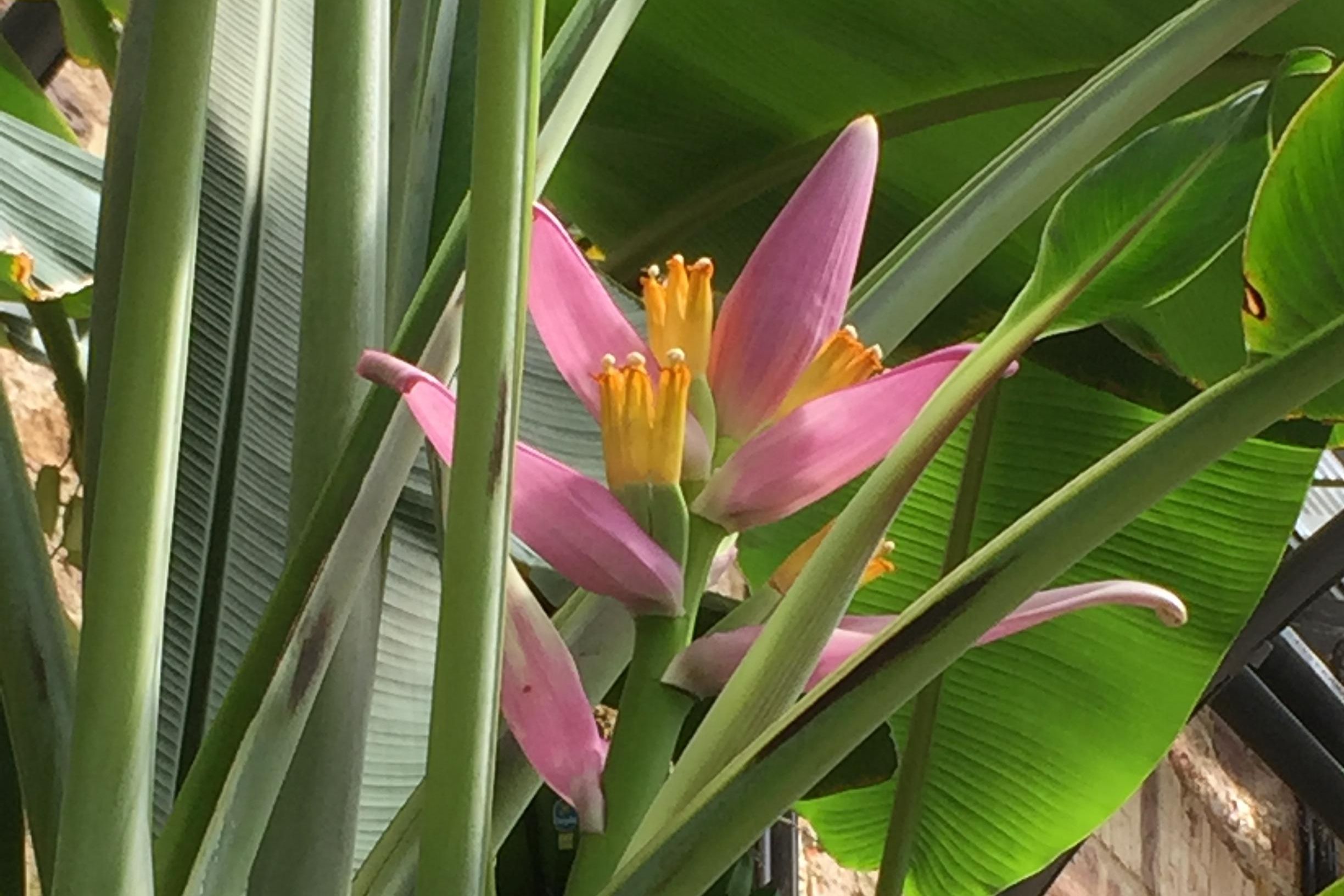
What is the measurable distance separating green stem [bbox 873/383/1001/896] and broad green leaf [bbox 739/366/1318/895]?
0.01 metres

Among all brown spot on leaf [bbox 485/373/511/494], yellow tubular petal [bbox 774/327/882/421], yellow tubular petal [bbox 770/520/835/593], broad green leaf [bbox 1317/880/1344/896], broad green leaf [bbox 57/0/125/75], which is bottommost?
broad green leaf [bbox 1317/880/1344/896]

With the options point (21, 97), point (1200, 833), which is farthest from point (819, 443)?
point (1200, 833)

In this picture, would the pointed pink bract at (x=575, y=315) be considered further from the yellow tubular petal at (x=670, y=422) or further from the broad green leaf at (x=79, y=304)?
the broad green leaf at (x=79, y=304)

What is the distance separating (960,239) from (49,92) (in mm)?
868

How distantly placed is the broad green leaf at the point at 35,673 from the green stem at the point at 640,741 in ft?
0.35

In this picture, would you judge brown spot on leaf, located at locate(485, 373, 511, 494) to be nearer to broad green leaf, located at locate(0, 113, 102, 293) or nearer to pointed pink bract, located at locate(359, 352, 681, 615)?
pointed pink bract, located at locate(359, 352, 681, 615)

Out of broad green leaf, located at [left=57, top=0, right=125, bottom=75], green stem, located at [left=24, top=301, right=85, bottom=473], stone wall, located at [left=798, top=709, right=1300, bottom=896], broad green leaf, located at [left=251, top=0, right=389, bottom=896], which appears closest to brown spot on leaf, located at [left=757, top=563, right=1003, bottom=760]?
broad green leaf, located at [left=251, top=0, right=389, bottom=896]

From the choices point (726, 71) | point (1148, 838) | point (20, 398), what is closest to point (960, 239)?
point (726, 71)

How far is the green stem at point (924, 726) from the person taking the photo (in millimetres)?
556

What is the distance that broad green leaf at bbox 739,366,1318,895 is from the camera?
24.4 inches

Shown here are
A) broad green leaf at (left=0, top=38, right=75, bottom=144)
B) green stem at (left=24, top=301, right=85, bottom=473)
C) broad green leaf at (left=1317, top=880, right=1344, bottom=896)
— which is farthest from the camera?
broad green leaf at (left=0, top=38, right=75, bottom=144)

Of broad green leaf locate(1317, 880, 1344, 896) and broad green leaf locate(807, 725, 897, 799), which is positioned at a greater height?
broad green leaf locate(807, 725, 897, 799)

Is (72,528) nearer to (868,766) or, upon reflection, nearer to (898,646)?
(868,766)

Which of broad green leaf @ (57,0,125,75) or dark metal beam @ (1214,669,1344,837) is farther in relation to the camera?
dark metal beam @ (1214,669,1344,837)
